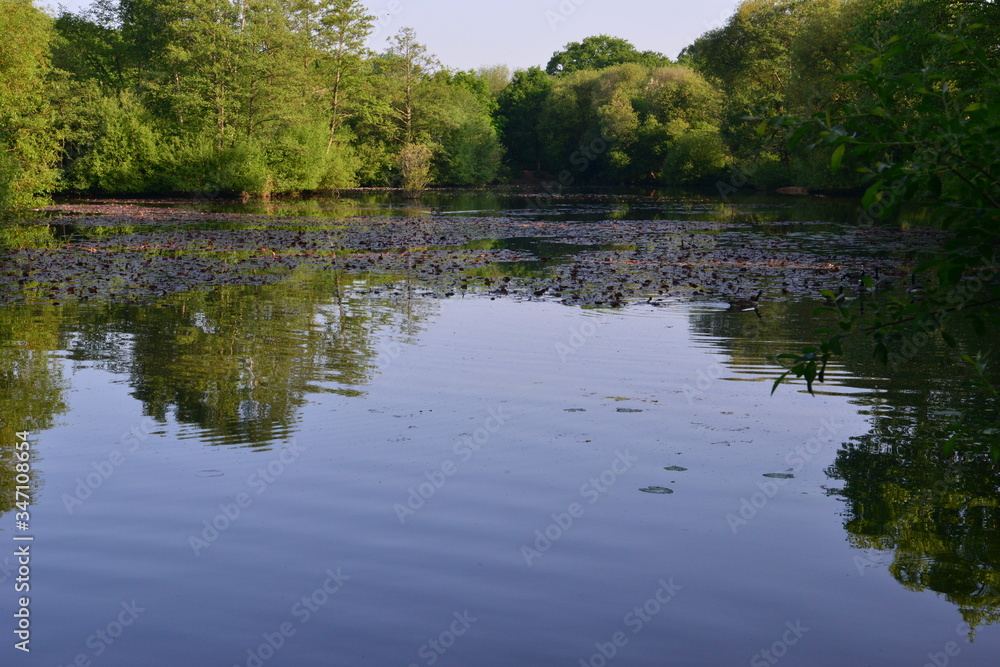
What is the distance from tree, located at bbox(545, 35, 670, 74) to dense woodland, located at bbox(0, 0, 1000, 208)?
28473 mm

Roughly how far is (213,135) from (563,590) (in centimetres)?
5034

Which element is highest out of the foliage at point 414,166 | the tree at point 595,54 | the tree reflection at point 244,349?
the tree at point 595,54

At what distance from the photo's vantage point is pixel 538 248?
2256 cm

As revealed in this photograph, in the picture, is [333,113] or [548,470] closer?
[548,470]

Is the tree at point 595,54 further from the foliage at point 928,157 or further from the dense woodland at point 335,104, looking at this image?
the foliage at point 928,157

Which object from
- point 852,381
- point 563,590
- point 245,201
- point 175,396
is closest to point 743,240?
point 852,381

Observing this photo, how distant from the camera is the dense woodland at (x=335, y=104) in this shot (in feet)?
117

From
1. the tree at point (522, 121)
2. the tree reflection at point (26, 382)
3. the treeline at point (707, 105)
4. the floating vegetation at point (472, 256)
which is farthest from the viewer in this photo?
the tree at point (522, 121)

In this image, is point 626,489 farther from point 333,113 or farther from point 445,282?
point 333,113

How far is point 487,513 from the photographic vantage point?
17.3 ft

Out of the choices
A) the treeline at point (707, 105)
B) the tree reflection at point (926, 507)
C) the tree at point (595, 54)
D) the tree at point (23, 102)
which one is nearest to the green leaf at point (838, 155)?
the tree reflection at point (926, 507)

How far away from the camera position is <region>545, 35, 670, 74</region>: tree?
109312 mm

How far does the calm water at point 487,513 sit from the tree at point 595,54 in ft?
346

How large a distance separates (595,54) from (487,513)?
385ft
